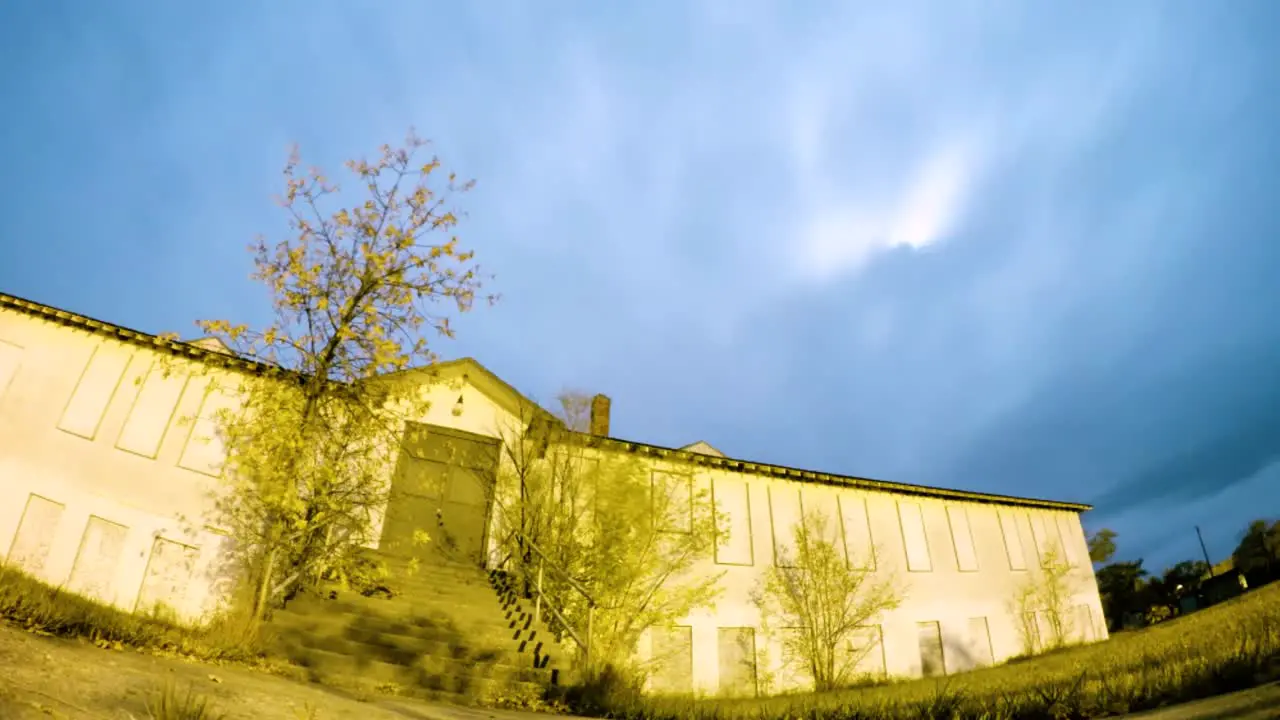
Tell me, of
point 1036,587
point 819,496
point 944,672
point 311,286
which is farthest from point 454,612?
point 1036,587

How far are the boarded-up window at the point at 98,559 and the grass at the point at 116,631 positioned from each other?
708 cm

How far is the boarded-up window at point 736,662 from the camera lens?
1686 centimetres

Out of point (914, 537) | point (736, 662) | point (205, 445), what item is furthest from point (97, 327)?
point (914, 537)

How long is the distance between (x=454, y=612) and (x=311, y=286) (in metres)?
6.79

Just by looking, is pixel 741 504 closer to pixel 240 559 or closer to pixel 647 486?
pixel 647 486

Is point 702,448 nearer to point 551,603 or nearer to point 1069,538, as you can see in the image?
point 551,603

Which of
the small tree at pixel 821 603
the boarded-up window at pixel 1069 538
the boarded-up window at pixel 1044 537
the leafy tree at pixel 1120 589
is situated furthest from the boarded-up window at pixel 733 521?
the leafy tree at pixel 1120 589

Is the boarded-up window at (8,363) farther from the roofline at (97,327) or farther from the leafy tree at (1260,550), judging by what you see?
the leafy tree at (1260,550)

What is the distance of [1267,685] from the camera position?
409 centimetres

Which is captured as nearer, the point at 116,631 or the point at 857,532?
the point at 116,631

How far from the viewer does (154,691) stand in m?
5.17

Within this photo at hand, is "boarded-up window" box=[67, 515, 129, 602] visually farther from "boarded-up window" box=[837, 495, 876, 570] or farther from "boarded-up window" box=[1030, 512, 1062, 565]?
"boarded-up window" box=[1030, 512, 1062, 565]

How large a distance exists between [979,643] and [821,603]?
679 centimetres

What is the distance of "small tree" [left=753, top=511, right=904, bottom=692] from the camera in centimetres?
1788
